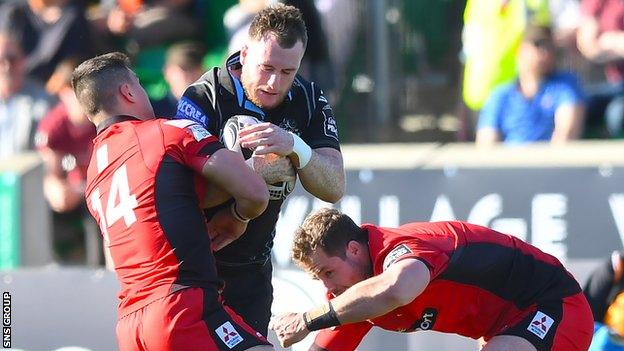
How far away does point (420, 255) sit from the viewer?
17.9ft

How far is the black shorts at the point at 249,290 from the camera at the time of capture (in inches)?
232

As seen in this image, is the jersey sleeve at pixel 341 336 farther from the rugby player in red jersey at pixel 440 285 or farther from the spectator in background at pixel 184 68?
the spectator in background at pixel 184 68

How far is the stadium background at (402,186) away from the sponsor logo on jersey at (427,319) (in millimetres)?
1385

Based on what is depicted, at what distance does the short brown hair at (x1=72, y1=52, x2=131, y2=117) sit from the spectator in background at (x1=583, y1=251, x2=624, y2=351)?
329 cm

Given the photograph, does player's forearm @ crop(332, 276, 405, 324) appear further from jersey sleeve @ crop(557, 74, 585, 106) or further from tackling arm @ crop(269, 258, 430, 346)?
jersey sleeve @ crop(557, 74, 585, 106)

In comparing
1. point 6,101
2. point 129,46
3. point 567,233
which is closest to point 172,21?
point 129,46

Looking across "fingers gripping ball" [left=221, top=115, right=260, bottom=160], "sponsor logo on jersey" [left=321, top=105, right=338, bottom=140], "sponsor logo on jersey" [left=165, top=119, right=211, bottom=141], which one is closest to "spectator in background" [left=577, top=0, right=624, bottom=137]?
"sponsor logo on jersey" [left=321, top=105, right=338, bottom=140]

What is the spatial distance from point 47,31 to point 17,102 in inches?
26.2

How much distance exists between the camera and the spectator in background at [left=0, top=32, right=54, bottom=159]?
10.9 metres

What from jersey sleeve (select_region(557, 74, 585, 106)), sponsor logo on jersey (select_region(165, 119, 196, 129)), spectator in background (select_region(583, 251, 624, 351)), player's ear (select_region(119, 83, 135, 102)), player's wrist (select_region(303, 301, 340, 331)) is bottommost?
spectator in background (select_region(583, 251, 624, 351))

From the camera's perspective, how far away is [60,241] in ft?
32.4

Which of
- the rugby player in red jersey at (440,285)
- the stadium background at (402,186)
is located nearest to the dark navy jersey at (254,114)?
the rugby player in red jersey at (440,285)

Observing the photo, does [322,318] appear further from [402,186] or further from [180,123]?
[402,186]

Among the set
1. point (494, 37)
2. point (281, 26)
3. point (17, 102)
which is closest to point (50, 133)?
point (17, 102)
